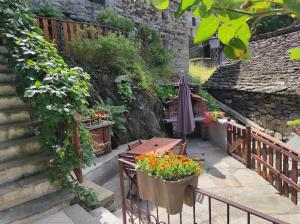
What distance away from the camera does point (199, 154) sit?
22.6 feet

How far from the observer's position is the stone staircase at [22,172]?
8.61 ft

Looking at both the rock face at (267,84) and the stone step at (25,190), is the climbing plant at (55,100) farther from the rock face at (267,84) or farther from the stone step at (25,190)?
the rock face at (267,84)

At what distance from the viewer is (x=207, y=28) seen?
20.1 inches

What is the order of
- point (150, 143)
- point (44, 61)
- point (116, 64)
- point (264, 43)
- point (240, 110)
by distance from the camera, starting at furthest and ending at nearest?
point (264, 43), point (240, 110), point (116, 64), point (150, 143), point (44, 61)

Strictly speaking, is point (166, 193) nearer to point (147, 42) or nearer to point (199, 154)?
point (199, 154)

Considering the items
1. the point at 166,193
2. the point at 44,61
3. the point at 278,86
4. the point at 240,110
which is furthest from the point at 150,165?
the point at 240,110

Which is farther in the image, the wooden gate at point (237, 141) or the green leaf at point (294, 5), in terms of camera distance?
the wooden gate at point (237, 141)

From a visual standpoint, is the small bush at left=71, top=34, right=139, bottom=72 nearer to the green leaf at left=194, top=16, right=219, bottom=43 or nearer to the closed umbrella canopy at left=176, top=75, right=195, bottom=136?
the closed umbrella canopy at left=176, top=75, right=195, bottom=136

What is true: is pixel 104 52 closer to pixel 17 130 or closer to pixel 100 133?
pixel 100 133

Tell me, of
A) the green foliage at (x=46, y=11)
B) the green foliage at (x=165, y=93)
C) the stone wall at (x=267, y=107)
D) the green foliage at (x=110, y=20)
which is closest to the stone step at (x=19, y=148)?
the green foliage at (x=165, y=93)

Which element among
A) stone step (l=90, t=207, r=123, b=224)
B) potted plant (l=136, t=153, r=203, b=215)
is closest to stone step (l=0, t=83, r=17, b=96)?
stone step (l=90, t=207, r=123, b=224)

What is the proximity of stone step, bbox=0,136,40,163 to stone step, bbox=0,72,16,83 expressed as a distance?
110 centimetres

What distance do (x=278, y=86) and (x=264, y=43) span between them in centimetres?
340

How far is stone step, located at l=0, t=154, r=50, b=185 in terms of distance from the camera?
2789 mm
